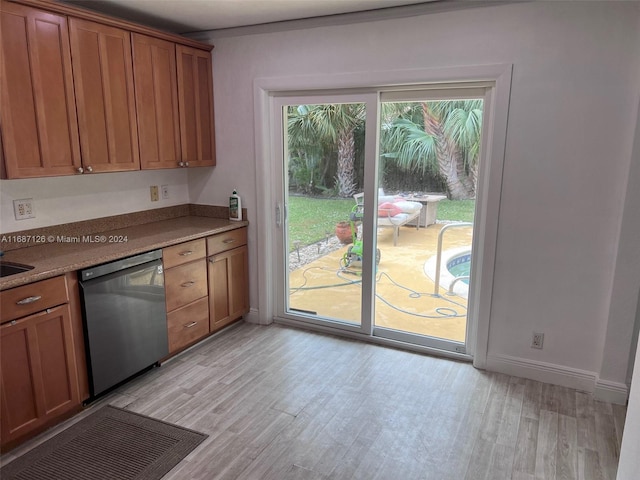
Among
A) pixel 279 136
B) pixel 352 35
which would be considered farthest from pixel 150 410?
pixel 352 35

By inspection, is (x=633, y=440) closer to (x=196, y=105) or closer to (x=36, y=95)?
(x=36, y=95)

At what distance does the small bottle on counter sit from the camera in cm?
374

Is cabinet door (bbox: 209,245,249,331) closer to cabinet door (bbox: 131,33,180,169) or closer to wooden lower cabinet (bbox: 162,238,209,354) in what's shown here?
wooden lower cabinet (bbox: 162,238,209,354)

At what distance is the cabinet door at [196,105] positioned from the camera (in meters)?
3.40

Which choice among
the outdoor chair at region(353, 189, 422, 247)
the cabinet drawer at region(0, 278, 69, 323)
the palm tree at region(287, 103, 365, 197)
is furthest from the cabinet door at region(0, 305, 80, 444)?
the outdoor chair at region(353, 189, 422, 247)

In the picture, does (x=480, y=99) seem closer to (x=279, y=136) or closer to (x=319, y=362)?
(x=279, y=136)

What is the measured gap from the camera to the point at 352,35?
312cm

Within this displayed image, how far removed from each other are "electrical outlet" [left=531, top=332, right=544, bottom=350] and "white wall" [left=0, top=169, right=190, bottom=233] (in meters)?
2.96

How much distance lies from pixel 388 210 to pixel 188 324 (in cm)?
170

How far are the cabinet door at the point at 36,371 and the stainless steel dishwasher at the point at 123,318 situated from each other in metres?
0.13

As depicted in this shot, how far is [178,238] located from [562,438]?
2589 mm

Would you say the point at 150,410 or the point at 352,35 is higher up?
the point at 352,35

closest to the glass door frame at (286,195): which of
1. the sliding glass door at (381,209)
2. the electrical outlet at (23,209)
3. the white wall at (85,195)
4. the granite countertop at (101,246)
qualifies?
the sliding glass door at (381,209)

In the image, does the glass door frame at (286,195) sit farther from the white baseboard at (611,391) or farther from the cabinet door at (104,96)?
the white baseboard at (611,391)
